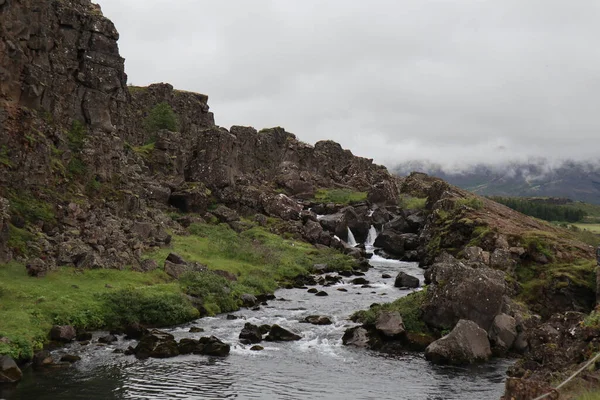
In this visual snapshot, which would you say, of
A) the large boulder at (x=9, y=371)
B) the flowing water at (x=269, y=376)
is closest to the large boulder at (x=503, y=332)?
the flowing water at (x=269, y=376)

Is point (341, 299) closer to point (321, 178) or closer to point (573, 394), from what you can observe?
point (573, 394)

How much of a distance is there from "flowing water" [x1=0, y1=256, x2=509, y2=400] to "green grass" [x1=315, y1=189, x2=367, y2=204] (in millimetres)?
86361

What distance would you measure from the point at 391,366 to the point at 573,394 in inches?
705

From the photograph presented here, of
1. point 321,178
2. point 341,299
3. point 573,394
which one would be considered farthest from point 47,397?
point 321,178

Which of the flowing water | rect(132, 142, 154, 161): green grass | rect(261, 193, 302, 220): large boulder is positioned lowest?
the flowing water

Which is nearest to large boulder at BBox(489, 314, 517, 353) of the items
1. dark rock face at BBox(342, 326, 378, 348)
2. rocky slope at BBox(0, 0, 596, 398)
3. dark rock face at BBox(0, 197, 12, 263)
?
rocky slope at BBox(0, 0, 596, 398)

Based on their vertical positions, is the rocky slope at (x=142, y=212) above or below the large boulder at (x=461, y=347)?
above

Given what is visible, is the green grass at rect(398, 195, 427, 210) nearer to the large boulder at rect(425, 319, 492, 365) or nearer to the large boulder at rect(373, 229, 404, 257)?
the large boulder at rect(373, 229, 404, 257)

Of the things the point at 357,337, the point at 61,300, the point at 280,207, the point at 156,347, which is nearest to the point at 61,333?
the point at 61,300

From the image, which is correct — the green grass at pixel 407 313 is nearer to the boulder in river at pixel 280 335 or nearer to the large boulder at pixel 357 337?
the large boulder at pixel 357 337

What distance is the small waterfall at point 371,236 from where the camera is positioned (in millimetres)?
106012

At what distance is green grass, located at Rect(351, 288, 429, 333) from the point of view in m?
41.4

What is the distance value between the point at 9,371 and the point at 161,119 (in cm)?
11397

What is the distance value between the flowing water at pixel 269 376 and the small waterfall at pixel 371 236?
64.2 metres
